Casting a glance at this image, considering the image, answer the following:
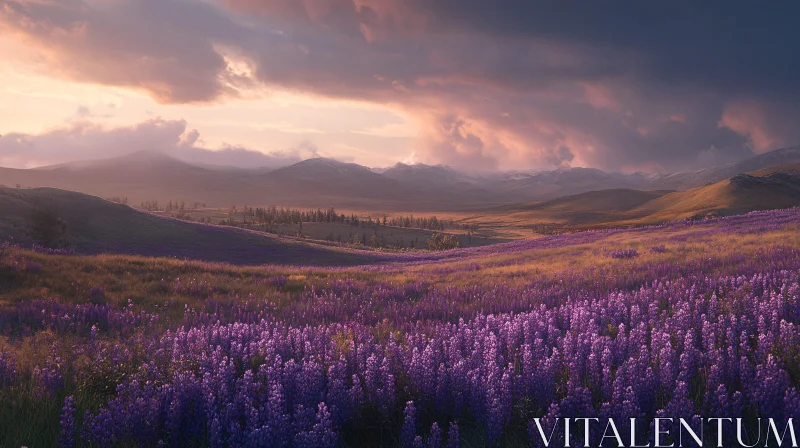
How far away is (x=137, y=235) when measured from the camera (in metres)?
37.4

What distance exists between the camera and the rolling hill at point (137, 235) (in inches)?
1286

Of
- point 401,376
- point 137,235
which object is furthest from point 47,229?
point 401,376

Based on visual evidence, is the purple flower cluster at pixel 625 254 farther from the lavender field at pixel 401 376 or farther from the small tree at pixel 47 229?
the small tree at pixel 47 229

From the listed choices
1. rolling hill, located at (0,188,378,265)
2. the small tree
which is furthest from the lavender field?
rolling hill, located at (0,188,378,265)

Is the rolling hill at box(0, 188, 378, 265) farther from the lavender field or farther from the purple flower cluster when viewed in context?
the lavender field

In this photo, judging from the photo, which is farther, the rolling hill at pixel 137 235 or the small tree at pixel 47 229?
the rolling hill at pixel 137 235

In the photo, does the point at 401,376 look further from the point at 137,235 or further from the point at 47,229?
the point at 137,235

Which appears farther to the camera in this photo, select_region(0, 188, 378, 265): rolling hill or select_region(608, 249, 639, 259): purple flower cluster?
select_region(0, 188, 378, 265): rolling hill

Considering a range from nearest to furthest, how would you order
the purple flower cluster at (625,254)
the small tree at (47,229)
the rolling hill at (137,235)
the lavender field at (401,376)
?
the lavender field at (401,376) < the purple flower cluster at (625,254) < the small tree at (47,229) < the rolling hill at (137,235)

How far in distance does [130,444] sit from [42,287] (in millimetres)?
9595

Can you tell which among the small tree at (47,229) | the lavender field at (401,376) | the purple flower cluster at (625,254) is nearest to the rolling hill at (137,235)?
the small tree at (47,229)

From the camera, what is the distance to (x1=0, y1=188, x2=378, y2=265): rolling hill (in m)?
32.7

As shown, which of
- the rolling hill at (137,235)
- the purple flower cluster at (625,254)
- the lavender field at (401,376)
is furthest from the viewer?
the rolling hill at (137,235)

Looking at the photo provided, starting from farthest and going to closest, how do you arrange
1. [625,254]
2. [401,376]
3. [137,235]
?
[137,235]
[625,254]
[401,376]
